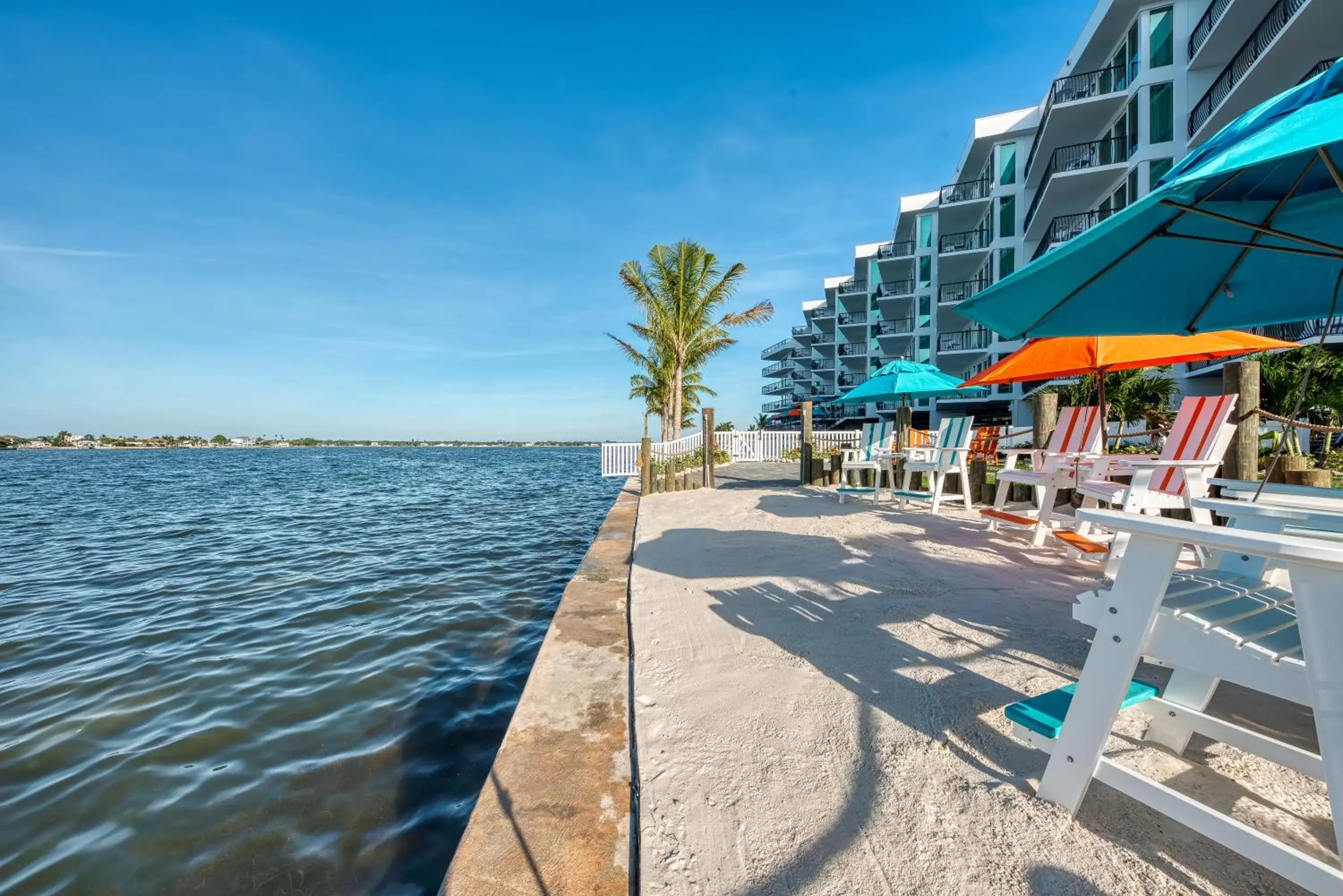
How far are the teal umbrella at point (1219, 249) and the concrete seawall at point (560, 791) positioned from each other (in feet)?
8.52

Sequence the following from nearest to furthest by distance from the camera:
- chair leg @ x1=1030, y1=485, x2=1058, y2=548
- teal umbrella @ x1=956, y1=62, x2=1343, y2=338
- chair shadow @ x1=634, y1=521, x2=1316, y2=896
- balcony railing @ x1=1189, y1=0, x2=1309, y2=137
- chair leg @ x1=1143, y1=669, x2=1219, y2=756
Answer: chair shadow @ x1=634, y1=521, x2=1316, y2=896, teal umbrella @ x1=956, y1=62, x2=1343, y2=338, chair leg @ x1=1143, y1=669, x2=1219, y2=756, chair leg @ x1=1030, y1=485, x2=1058, y2=548, balcony railing @ x1=1189, y1=0, x2=1309, y2=137

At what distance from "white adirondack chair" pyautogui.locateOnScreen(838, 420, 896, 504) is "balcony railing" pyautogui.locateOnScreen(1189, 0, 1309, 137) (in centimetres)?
1363

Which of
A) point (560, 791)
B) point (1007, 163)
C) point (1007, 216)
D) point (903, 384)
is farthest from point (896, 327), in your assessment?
point (560, 791)

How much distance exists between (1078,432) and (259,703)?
23.2ft

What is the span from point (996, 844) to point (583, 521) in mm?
10222

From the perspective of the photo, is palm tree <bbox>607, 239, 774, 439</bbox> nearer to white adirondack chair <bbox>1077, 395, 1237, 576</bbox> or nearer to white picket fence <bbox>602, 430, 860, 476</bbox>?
white picket fence <bbox>602, 430, 860, 476</bbox>

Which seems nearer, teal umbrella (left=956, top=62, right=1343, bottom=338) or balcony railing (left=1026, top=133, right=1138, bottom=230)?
teal umbrella (left=956, top=62, right=1343, bottom=338)

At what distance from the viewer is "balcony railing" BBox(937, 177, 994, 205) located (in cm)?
2828

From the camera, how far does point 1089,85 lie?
20.8 m

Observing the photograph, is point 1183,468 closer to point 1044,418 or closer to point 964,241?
point 1044,418

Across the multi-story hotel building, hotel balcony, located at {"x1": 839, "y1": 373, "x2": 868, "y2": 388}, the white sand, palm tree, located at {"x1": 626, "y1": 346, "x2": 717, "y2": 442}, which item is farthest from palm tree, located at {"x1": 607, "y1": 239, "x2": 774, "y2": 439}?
hotel balcony, located at {"x1": 839, "y1": 373, "x2": 868, "y2": 388}

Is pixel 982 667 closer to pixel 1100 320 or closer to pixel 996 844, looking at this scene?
pixel 996 844

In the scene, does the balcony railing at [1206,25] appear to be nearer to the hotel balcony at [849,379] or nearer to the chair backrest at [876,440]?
the chair backrest at [876,440]

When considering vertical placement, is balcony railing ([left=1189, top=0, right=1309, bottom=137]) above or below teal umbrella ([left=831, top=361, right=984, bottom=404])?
above
